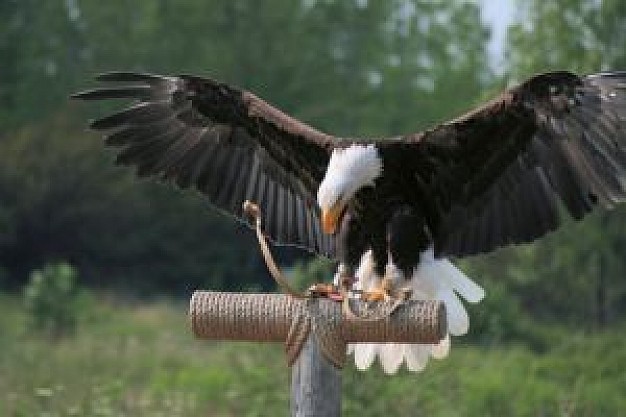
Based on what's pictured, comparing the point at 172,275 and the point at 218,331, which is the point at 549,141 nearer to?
the point at 218,331

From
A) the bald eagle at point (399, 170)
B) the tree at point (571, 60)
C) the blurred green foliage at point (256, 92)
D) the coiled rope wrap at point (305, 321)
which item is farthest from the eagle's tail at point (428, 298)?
the tree at point (571, 60)

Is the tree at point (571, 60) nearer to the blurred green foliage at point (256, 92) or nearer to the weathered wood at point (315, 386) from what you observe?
the blurred green foliage at point (256, 92)

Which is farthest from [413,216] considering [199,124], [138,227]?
[138,227]

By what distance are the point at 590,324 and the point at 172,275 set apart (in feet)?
29.3

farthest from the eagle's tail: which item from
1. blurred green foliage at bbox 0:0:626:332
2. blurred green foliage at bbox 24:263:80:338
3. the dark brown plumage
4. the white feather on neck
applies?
Result: blurred green foliage at bbox 24:263:80:338

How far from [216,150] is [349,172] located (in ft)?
3.98

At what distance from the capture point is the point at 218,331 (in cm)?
395

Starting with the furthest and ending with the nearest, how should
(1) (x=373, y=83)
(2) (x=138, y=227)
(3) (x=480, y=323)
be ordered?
(1) (x=373, y=83), (2) (x=138, y=227), (3) (x=480, y=323)

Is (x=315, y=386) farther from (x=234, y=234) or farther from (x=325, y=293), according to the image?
(x=234, y=234)

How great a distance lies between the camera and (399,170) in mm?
5426

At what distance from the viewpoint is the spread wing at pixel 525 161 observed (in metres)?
5.29

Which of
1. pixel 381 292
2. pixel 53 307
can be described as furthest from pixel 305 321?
pixel 53 307

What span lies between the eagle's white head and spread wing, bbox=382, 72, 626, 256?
0.91 ft

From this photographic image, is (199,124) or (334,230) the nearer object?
(334,230)
